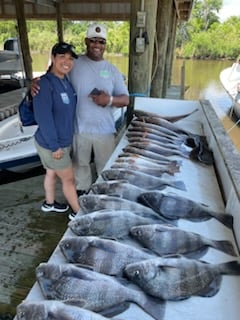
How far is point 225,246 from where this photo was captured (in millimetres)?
1507

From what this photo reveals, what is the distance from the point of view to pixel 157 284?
1.20 m

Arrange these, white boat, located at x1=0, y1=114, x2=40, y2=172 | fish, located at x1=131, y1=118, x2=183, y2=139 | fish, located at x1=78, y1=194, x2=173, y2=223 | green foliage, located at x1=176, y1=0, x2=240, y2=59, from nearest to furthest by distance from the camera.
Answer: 1. fish, located at x1=78, y1=194, x2=173, y2=223
2. fish, located at x1=131, y1=118, x2=183, y2=139
3. white boat, located at x1=0, y1=114, x2=40, y2=172
4. green foliage, located at x1=176, y1=0, x2=240, y2=59

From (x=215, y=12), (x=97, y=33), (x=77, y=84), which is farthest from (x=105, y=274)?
(x=215, y=12)

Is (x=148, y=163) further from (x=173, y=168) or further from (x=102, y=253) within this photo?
(x=102, y=253)

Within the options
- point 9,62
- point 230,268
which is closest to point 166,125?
point 230,268

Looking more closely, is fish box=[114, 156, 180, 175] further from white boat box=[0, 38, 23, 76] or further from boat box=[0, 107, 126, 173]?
white boat box=[0, 38, 23, 76]

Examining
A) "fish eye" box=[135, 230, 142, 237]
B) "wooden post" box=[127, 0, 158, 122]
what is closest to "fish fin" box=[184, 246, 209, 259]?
"fish eye" box=[135, 230, 142, 237]

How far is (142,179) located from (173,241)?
2.14 ft

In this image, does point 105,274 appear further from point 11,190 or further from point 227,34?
point 227,34

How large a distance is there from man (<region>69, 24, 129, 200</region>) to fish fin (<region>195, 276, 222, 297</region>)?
5.57 ft

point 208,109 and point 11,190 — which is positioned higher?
point 208,109

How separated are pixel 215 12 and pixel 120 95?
59056 mm

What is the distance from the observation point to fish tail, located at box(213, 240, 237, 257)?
1477mm

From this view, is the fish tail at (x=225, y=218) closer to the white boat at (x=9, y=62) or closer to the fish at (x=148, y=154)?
the fish at (x=148, y=154)
